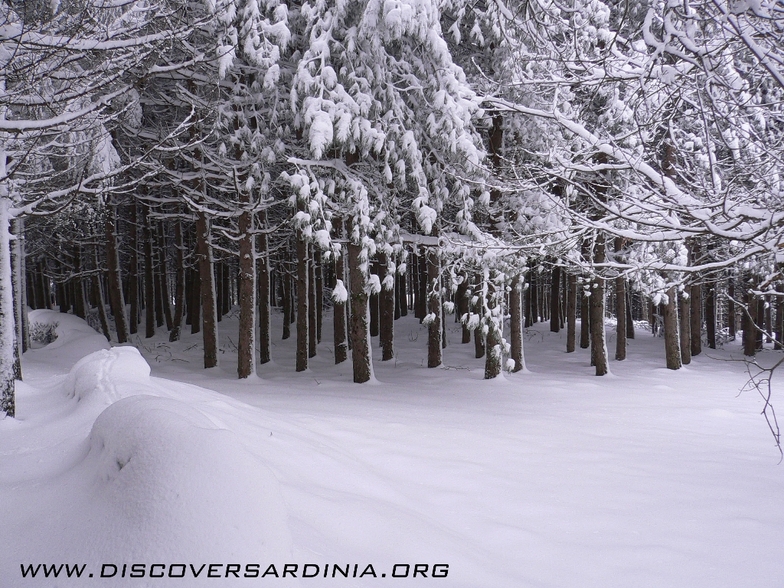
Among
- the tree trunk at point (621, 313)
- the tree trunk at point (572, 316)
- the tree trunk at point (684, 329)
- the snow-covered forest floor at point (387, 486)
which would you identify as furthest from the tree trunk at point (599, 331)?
the tree trunk at point (572, 316)

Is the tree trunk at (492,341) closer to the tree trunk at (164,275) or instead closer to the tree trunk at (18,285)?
the tree trunk at (18,285)

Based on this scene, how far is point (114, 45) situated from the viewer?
461 cm

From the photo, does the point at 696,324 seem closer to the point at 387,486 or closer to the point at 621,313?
the point at 621,313

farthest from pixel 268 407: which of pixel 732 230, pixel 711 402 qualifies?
pixel 711 402

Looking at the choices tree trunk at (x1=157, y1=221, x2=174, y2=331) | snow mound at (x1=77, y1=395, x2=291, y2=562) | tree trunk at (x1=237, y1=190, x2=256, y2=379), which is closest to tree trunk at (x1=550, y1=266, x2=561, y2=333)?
tree trunk at (x1=237, y1=190, x2=256, y2=379)

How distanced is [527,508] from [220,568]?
336 centimetres

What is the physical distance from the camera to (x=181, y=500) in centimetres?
244

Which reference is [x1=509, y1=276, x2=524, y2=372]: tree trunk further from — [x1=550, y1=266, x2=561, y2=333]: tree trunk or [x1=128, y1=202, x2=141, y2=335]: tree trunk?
[x1=128, y1=202, x2=141, y2=335]: tree trunk

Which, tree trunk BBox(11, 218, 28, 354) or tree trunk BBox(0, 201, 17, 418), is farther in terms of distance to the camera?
tree trunk BBox(11, 218, 28, 354)

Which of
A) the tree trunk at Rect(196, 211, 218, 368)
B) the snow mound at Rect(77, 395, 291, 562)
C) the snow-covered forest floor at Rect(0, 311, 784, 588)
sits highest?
the tree trunk at Rect(196, 211, 218, 368)

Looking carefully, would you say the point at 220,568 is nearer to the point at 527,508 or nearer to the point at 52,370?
the point at 527,508

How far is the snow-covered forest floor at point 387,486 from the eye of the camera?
2.47 metres

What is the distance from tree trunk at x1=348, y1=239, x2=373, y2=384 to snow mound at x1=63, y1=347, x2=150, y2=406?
5.13 metres

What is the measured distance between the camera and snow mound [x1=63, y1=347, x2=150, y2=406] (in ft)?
18.8
